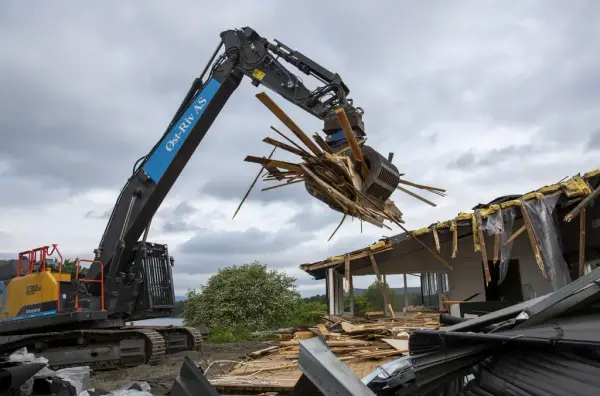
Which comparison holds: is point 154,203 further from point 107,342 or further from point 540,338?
point 540,338

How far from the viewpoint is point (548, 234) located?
1125 centimetres

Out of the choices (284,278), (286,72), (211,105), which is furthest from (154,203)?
(284,278)

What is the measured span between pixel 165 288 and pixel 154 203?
2914mm

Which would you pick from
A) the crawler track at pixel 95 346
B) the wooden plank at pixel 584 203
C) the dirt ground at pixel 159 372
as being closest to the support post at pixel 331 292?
the dirt ground at pixel 159 372

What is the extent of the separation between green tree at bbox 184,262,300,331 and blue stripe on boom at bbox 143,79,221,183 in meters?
16.6

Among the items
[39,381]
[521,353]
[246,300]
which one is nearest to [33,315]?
[39,381]

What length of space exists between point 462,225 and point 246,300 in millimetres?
18162

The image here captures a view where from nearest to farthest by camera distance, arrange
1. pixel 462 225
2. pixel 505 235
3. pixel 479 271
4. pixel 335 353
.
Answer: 1. pixel 335 353
2. pixel 505 235
3. pixel 462 225
4. pixel 479 271

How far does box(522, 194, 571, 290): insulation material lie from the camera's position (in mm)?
11172

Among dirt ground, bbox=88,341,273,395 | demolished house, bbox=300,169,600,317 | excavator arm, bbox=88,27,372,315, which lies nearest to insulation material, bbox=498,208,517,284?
demolished house, bbox=300,169,600,317

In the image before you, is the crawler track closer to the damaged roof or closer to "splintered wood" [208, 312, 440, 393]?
"splintered wood" [208, 312, 440, 393]

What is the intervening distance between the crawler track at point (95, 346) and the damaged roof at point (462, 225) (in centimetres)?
617

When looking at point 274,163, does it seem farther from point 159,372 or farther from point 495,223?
point 159,372

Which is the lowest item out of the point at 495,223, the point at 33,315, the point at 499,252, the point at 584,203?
the point at 33,315
